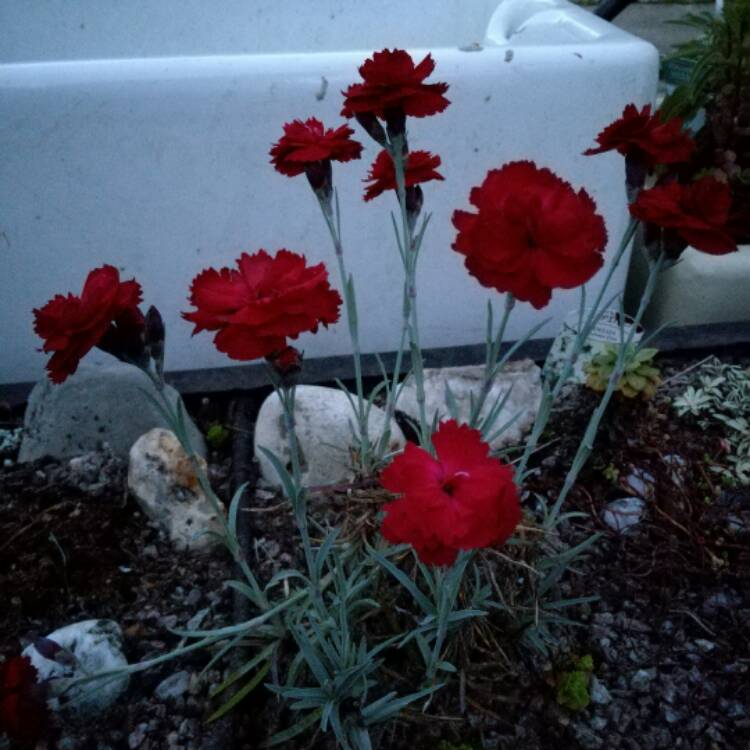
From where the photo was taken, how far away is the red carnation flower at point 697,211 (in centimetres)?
63

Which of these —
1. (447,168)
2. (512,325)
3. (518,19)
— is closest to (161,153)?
(447,168)

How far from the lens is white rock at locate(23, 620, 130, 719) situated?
887mm

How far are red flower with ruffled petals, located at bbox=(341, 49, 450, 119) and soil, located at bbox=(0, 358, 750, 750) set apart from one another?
0.48 metres

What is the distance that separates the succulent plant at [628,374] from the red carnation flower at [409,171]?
1.63 feet

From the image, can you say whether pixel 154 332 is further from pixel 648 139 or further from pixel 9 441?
pixel 9 441

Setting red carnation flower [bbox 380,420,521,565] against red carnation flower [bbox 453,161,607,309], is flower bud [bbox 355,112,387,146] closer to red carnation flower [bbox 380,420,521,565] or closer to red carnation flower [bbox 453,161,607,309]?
red carnation flower [bbox 453,161,607,309]

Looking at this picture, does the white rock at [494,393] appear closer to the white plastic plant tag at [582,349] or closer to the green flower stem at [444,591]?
the white plastic plant tag at [582,349]

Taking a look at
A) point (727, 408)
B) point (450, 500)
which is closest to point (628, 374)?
point (727, 408)

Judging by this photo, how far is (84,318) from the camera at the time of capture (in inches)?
23.4

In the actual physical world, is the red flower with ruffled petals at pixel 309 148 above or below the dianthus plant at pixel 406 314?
above

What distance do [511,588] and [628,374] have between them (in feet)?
1.46

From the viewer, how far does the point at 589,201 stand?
0.65 m

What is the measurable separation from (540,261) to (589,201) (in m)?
0.10

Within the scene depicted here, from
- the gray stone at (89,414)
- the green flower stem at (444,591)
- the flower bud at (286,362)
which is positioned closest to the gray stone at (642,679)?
the green flower stem at (444,591)
